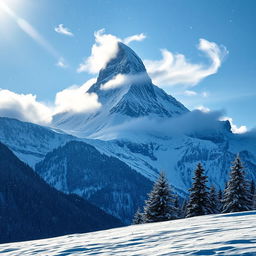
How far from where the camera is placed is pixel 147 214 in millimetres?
35438

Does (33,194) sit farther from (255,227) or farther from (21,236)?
(255,227)

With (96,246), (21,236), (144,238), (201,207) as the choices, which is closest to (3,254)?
(96,246)

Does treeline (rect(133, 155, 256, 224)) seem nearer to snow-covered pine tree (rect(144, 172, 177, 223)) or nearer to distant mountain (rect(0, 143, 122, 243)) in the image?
snow-covered pine tree (rect(144, 172, 177, 223))

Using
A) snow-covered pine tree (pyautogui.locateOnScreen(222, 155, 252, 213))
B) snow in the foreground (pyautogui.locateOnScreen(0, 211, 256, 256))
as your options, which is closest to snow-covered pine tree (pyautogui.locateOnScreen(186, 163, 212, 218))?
snow-covered pine tree (pyautogui.locateOnScreen(222, 155, 252, 213))

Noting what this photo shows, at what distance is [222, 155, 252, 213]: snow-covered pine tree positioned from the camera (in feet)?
113

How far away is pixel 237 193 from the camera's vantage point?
34.9 m

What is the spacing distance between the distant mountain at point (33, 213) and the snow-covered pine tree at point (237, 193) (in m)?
125

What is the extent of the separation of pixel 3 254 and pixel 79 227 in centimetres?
17027

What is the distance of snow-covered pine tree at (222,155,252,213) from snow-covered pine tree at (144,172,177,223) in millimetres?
5272

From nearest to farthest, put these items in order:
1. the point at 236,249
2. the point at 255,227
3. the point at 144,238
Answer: the point at 236,249
the point at 255,227
the point at 144,238

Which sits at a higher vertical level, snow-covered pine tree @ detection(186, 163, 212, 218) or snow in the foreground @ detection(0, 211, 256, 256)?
snow-covered pine tree @ detection(186, 163, 212, 218)

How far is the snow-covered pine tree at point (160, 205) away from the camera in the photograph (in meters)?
35.0

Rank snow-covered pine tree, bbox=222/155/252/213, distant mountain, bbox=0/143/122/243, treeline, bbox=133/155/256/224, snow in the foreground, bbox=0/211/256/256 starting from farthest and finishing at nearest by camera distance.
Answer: distant mountain, bbox=0/143/122/243 < treeline, bbox=133/155/256/224 < snow-covered pine tree, bbox=222/155/252/213 < snow in the foreground, bbox=0/211/256/256

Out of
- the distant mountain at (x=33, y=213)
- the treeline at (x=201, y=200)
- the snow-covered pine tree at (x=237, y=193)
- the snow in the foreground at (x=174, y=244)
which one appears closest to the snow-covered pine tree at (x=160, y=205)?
the treeline at (x=201, y=200)
